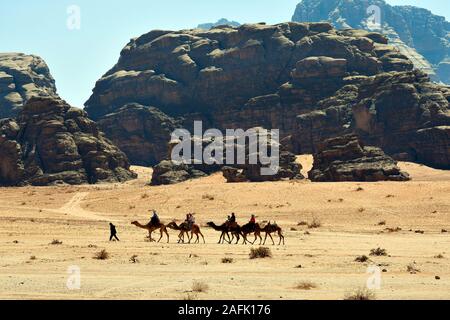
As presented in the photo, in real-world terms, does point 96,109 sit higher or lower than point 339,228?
higher

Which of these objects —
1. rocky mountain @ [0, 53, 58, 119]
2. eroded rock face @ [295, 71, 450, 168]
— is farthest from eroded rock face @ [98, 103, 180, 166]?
eroded rock face @ [295, 71, 450, 168]

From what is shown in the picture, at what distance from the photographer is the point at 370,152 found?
246 ft

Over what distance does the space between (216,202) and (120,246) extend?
31712mm

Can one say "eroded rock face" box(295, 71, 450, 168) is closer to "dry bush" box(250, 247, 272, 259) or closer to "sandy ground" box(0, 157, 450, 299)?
"sandy ground" box(0, 157, 450, 299)

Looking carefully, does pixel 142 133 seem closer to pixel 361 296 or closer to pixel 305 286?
pixel 305 286

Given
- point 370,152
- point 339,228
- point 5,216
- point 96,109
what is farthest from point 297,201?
point 96,109

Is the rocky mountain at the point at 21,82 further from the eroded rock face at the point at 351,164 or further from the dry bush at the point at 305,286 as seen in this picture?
the dry bush at the point at 305,286

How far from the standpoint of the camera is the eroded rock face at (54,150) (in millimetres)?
92500

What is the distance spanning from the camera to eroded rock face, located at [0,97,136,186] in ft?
303

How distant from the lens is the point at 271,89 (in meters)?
126

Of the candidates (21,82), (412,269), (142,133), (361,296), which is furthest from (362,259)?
(21,82)

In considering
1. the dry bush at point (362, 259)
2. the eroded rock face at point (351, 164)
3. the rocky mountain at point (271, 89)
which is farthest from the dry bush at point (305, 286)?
the rocky mountain at point (271, 89)

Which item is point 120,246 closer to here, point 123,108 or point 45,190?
point 45,190

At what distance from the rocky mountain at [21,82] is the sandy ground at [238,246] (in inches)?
3127
